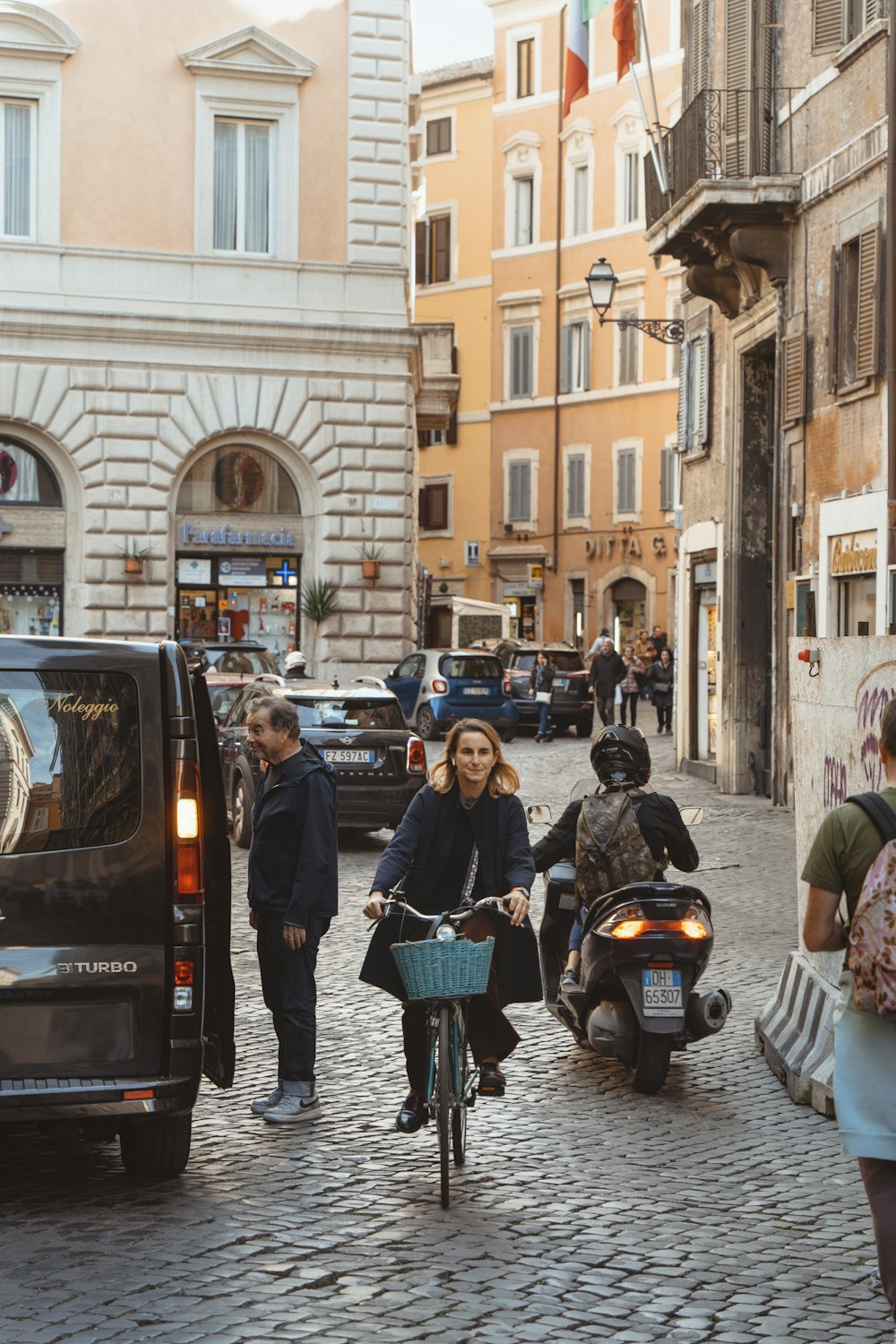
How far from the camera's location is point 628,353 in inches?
2046

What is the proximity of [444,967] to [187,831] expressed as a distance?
0.90 meters

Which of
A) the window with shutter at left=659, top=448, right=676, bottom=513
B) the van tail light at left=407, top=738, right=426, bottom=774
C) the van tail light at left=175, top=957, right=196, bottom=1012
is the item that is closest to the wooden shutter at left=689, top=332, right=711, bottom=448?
the van tail light at left=407, top=738, right=426, bottom=774

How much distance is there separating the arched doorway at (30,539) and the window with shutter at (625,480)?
23116 millimetres

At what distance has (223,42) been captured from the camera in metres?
32.4

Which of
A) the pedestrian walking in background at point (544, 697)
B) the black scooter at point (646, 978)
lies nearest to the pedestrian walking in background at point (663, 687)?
the pedestrian walking in background at point (544, 697)

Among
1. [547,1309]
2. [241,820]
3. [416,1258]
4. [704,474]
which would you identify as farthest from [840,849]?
[704,474]

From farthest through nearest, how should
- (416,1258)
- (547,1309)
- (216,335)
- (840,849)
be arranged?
(216,335)
(416,1258)
(547,1309)
(840,849)

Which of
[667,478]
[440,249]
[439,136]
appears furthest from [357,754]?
[439,136]

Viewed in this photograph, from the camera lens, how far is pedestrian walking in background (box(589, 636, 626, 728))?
110 feet

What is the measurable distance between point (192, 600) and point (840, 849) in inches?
1116

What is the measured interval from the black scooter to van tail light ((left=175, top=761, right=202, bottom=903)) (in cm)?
194

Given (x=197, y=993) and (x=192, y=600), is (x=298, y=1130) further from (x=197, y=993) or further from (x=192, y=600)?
(x=192, y=600)

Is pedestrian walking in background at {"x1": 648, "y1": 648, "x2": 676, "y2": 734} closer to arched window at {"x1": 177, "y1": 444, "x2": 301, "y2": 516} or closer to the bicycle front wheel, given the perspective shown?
arched window at {"x1": 177, "y1": 444, "x2": 301, "y2": 516}

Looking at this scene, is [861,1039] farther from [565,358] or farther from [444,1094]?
[565,358]
